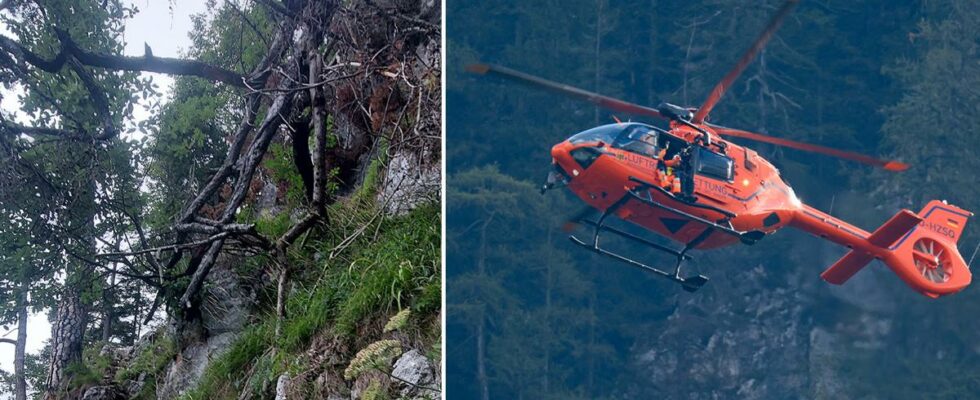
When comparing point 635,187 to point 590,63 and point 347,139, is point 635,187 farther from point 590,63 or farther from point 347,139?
point 347,139

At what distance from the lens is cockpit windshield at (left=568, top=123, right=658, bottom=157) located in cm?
435

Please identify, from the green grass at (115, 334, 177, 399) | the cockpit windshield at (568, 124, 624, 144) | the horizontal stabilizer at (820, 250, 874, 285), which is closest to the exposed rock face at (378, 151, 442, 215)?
the cockpit windshield at (568, 124, 624, 144)

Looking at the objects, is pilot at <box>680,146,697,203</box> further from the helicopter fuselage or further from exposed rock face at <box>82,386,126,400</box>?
exposed rock face at <box>82,386,126,400</box>

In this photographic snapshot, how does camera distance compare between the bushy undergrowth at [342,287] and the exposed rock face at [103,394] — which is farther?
the exposed rock face at [103,394]

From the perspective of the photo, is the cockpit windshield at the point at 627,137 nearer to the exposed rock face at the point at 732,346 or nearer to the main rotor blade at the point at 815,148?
the main rotor blade at the point at 815,148

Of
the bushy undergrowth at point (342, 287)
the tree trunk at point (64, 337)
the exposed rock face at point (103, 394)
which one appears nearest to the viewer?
the bushy undergrowth at point (342, 287)

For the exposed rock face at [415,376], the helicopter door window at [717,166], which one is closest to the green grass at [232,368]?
the exposed rock face at [415,376]

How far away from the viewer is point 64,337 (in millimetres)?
5730

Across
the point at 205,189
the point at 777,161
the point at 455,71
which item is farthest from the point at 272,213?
the point at 777,161

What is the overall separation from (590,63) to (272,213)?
2591 mm

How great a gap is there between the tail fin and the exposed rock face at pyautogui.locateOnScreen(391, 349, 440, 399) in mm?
1743

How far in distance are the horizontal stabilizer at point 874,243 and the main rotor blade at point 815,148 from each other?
0.20 metres

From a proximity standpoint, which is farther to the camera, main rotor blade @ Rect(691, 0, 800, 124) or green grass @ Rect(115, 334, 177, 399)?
green grass @ Rect(115, 334, 177, 399)

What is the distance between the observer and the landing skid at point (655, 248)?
4.24m
